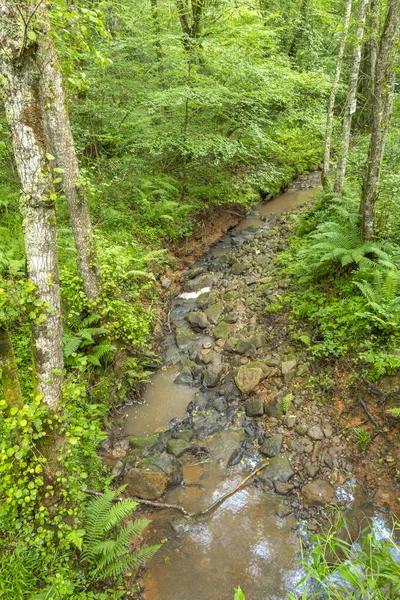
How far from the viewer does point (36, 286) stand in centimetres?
303

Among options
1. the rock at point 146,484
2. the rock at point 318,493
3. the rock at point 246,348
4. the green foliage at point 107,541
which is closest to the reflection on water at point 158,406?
the rock at point 146,484

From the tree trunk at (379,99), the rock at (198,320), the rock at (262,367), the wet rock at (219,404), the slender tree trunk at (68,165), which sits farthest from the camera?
the rock at (198,320)

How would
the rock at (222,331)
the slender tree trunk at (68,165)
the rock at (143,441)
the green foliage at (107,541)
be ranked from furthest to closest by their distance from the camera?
the rock at (222,331)
the rock at (143,441)
the slender tree trunk at (68,165)
the green foliage at (107,541)

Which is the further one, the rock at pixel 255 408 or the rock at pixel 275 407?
the rock at pixel 255 408

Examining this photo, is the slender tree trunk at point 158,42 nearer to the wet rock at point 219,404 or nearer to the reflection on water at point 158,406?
the reflection on water at point 158,406

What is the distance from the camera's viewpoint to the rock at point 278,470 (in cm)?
503

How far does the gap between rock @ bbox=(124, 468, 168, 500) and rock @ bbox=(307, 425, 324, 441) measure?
2.24 metres

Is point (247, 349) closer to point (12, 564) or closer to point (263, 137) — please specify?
point (12, 564)

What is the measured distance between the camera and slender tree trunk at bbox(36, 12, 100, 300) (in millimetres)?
4820

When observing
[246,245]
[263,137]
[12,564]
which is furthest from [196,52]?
[12,564]

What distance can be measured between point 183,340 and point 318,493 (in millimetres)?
4112

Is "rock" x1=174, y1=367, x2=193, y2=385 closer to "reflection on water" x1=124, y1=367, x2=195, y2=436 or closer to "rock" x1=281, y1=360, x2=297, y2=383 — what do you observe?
"reflection on water" x1=124, y1=367, x2=195, y2=436

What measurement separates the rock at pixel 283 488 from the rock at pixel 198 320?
389cm

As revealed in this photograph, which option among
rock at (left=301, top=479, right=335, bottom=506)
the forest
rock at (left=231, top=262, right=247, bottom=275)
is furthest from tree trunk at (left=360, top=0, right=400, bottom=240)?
rock at (left=301, top=479, right=335, bottom=506)
